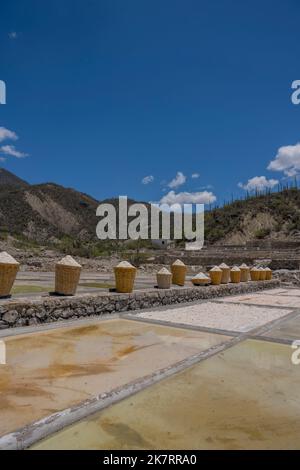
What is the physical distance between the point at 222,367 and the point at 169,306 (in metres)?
4.78

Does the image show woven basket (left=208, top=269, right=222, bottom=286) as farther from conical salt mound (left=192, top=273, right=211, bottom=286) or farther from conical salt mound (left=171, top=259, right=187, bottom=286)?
conical salt mound (left=171, top=259, right=187, bottom=286)

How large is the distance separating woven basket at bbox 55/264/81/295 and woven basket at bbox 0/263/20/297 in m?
0.93

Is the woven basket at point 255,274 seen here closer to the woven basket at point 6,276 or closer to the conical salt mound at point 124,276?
the conical salt mound at point 124,276

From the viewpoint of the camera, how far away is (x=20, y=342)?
452cm

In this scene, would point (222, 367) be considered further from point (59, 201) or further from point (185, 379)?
point (59, 201)

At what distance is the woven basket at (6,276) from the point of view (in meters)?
5.37

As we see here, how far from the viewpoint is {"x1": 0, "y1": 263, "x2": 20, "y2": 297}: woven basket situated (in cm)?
537

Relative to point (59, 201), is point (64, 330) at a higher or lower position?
lower

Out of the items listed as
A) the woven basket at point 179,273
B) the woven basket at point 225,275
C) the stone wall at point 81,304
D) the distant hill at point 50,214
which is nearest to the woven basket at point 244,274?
the woven basket at point 225,275

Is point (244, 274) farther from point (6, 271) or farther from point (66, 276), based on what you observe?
point (6, 271)

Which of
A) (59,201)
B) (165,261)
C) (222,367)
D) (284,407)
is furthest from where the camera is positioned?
(59,201)

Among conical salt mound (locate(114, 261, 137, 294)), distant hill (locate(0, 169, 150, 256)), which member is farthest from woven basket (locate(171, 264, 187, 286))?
distant hill (locate(0, 169, 150, 256))

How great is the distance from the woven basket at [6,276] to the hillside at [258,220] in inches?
1833
